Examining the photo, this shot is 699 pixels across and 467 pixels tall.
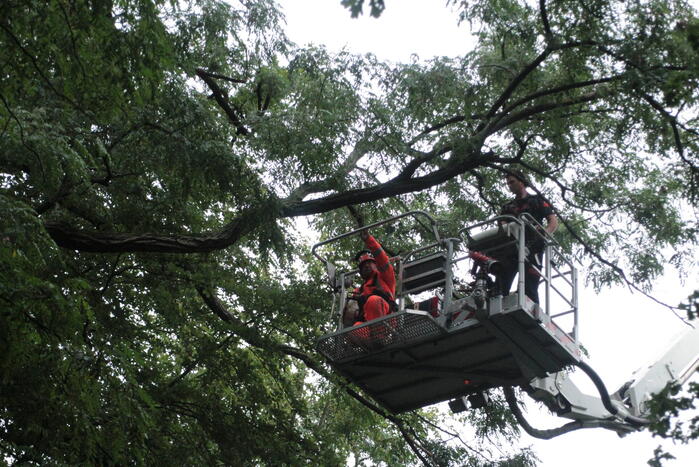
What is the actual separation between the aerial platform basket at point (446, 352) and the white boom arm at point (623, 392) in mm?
613

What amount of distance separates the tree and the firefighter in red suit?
1401 millimetres

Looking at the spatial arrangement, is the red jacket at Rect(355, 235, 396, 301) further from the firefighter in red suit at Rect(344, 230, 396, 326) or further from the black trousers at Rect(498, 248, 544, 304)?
the black trousers at Rect(498, 248, 544, 304)

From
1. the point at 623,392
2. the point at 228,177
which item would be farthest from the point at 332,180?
the point at 623,392

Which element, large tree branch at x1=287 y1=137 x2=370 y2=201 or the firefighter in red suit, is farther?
large tree branch at x1=287 y1=137 x2=370 y2=201

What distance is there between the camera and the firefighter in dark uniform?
32.5 feet

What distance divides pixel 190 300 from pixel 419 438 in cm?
386

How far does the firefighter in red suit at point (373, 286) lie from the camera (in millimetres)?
→ 9984

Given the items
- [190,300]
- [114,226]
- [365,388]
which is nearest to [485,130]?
[365,388]

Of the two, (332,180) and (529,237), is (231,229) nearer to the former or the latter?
(332,180)

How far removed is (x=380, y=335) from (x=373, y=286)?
24.3 inches

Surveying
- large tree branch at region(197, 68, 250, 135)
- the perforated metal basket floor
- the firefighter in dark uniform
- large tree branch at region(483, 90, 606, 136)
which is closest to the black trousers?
the firefighter in dark uniform

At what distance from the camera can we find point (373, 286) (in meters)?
10.2

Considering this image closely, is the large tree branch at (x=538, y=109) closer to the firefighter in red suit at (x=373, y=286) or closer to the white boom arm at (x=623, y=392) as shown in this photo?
the firefighter in red suit at (x=373, y=286)

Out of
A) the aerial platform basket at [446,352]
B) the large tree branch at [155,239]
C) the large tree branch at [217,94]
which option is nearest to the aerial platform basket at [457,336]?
the aerial platform basket at [446,352]
